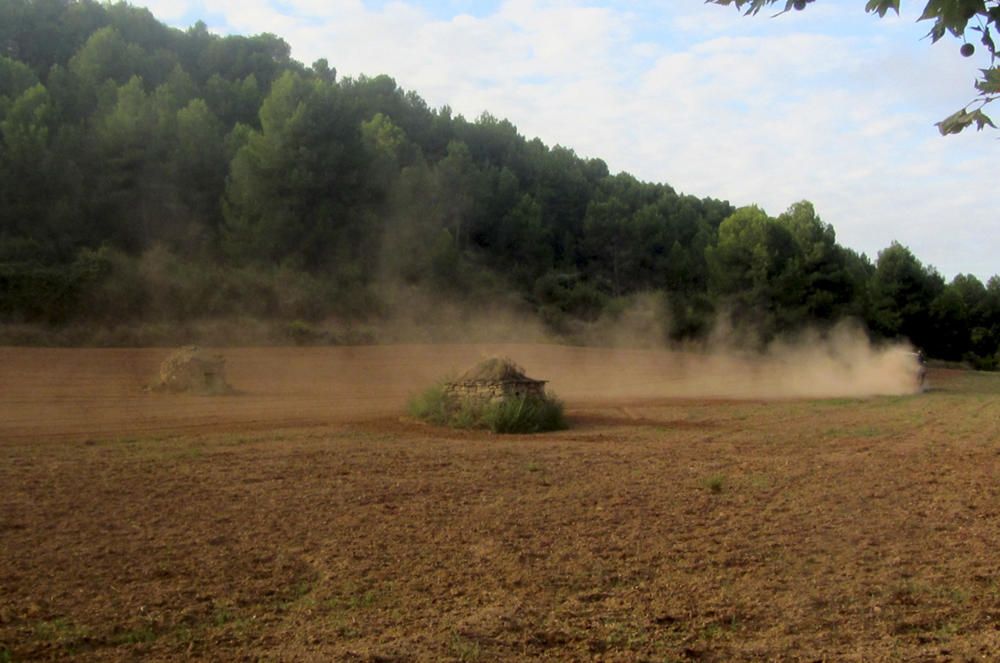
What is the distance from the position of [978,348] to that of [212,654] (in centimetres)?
7540

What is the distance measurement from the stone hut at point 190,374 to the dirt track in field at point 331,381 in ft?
1.94

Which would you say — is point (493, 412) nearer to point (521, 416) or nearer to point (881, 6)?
point (521, 416)

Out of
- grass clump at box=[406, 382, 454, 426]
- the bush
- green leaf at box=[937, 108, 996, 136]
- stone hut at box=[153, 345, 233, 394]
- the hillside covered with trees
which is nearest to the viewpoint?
green leaf at box=[937, 108, 996, 136]

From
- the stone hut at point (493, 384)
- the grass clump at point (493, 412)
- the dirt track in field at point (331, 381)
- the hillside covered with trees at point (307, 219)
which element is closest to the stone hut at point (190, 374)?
the dirt track in field at point (331, 381)

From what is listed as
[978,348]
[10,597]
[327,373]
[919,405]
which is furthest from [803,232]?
[10,597]

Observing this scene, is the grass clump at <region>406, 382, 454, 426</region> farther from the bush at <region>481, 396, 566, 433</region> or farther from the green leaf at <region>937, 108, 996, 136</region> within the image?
the green leaf at <region>937, 108, 996, 136</region>

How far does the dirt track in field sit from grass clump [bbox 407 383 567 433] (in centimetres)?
144

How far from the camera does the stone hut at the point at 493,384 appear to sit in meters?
21.0

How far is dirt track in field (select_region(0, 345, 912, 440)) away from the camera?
20.6 metres

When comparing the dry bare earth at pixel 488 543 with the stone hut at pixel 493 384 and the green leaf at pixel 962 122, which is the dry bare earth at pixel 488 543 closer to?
the stone hut at pixel 493 384

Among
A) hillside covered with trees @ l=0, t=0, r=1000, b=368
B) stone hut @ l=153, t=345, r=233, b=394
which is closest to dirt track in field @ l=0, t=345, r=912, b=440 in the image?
stone hut @ l=153, t=345, r=233, b=394

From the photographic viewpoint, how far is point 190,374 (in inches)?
994

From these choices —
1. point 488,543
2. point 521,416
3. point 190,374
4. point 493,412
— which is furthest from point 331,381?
point 488,543

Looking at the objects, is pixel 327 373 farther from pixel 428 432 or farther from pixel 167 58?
pixel 167 58
